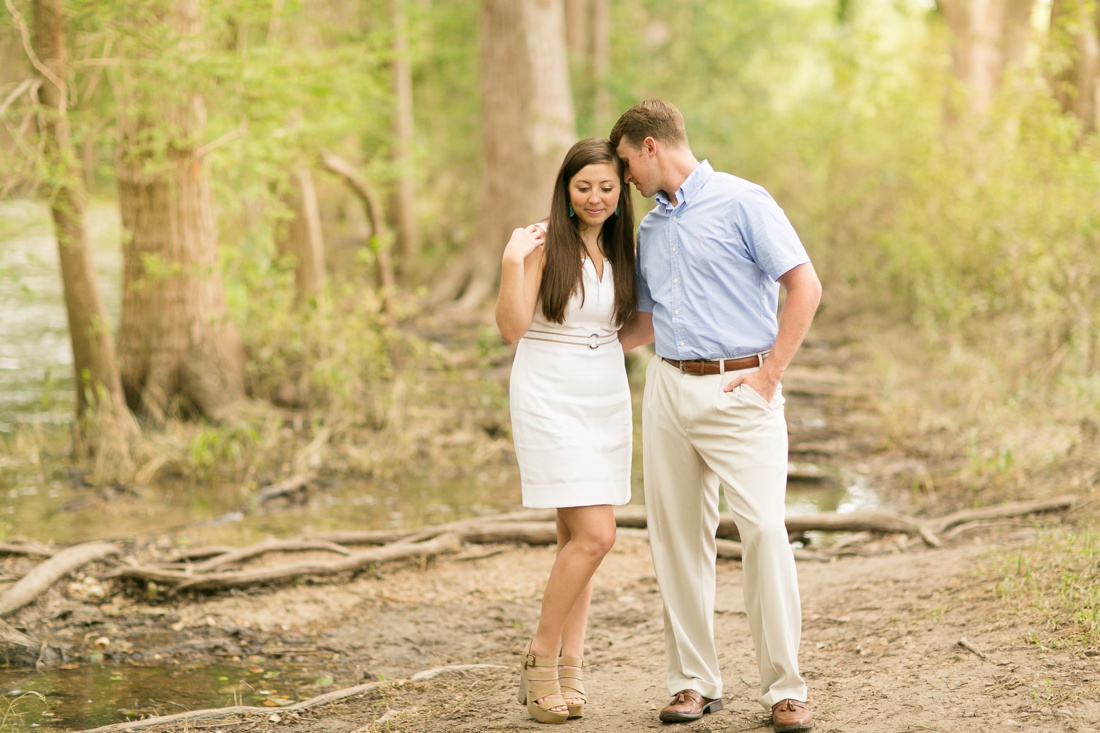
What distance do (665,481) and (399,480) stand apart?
5245 mm

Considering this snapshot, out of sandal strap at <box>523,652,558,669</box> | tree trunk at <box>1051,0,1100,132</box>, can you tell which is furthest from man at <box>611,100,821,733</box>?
tree trunk at <box>1051,0,1100,132</box>

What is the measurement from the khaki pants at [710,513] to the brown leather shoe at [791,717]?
0.03 m

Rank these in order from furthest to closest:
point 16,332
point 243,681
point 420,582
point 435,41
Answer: point 435,41
point 16,332
point 420,582
point 243,681

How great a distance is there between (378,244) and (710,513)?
6.81 meters

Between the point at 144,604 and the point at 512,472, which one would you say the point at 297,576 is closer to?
the point at 144,604

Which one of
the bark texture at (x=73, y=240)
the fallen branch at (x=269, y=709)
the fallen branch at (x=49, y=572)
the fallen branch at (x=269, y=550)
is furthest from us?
the bark texture at (x=73, y=240)

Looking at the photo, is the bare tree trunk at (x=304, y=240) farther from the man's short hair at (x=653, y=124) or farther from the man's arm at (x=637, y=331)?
the man's short hair at (x=653, y=124)

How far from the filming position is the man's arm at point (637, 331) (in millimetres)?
4395

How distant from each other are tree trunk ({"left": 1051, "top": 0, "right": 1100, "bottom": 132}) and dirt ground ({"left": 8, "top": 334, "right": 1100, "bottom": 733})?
708 centimetres

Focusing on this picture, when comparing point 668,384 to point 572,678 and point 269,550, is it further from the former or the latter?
point 269,550

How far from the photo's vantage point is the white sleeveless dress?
4.13 m

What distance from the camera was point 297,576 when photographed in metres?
6.34

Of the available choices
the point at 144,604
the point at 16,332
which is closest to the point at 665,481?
the point at 144,604

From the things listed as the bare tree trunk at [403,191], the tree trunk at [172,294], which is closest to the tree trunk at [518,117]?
the bare tree trunk at [403,191]
